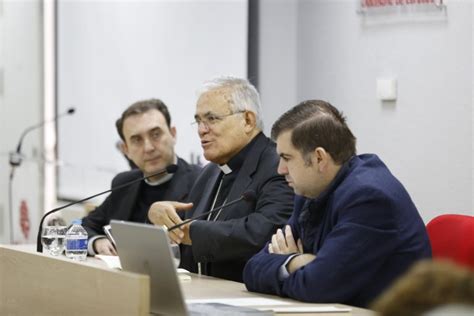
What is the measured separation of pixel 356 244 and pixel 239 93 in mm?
1255

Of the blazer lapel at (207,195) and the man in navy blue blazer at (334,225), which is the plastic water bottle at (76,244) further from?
the man in navy blue blazer at (334,225)

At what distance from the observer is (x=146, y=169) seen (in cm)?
458

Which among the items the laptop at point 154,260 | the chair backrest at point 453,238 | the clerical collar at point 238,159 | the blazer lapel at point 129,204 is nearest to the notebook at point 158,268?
the laptop at point 154,260

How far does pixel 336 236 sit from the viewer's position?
2855mm

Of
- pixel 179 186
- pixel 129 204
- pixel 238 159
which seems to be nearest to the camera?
pixel 238 159

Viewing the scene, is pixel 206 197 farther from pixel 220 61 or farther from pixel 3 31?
pixel 3 31

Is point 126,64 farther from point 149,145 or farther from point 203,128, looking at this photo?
point 203,128

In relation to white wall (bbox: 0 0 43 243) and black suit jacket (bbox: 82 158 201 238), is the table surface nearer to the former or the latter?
black suit jacket (bbox: 82 158 201 238)

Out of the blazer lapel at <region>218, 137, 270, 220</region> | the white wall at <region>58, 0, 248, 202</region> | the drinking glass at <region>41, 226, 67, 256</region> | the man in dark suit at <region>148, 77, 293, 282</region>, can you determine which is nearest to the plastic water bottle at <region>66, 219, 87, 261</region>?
the drinking glass at <region>41, 226, 67, 256</region>

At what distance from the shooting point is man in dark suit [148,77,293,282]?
3520mm

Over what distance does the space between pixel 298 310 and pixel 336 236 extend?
0.30 m

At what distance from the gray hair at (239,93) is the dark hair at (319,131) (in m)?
0.82

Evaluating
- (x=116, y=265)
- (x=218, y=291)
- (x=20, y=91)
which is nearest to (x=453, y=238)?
(x=218, y=291)

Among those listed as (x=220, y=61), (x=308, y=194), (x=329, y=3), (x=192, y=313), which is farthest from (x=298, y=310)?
(x=220, y=61)
